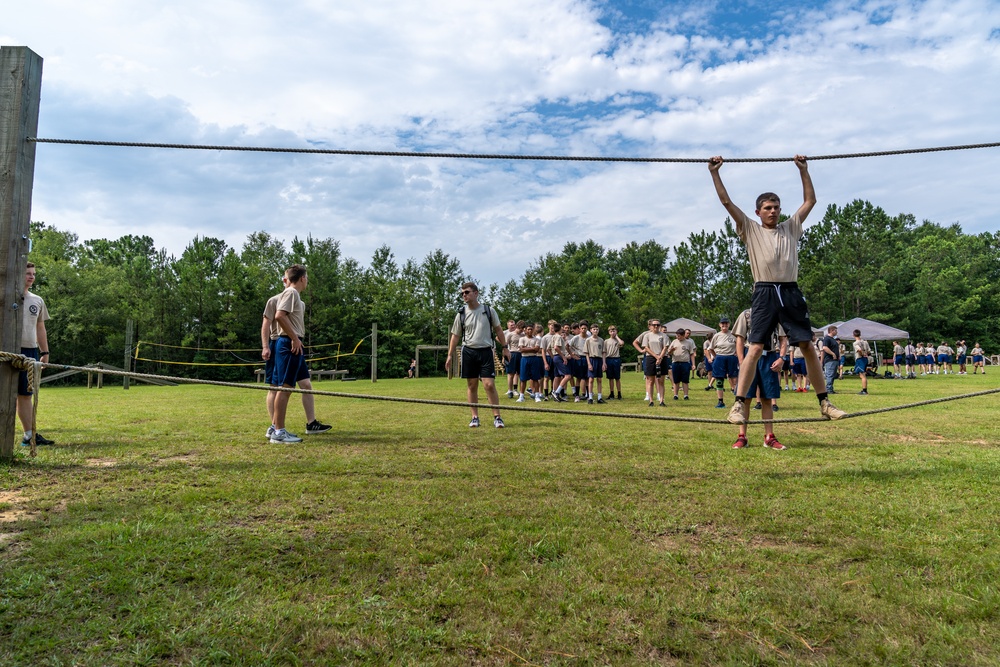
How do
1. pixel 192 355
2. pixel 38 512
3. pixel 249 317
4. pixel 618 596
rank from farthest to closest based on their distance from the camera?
pixel 249 317, pixel 192 355, pixel 38 512, pixel 618 596

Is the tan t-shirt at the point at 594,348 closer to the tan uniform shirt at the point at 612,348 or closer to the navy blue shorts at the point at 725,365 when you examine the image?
the tan uniform shirt at the point at 612,348

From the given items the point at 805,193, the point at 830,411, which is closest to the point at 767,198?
the point at 805,193

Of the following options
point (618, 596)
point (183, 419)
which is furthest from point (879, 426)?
point (183, 419)

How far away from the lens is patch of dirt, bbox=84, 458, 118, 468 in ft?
16.5

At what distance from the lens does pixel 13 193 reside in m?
5.14

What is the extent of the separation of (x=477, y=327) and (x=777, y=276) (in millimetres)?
3910

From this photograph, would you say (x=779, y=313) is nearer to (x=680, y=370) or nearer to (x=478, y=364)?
(x=478, y=364)

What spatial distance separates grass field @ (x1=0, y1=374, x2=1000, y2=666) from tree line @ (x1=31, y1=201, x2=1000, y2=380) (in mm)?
30583

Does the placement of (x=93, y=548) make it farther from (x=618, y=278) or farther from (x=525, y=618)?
(x=618, y=278)

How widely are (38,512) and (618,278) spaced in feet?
230

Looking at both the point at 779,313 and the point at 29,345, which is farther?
the point at 29,345

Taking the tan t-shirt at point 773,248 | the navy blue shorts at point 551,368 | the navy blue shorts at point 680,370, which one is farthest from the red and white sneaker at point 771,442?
the navy blue shorts at point 551,368

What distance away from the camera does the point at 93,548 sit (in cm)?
297

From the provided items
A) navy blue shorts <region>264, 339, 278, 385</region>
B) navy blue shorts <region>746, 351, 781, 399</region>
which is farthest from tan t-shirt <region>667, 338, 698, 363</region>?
navy blue shorts <region>264, 339, 278, 385</region>
